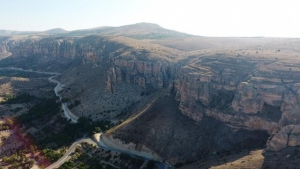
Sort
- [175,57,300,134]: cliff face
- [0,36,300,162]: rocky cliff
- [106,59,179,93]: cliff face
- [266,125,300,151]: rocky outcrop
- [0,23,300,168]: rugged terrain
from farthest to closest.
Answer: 1. [106,59,179,93]: cliff face
2. [0,36,300,162]: rocky cliff
3. [0,23,300,168]: rugged terrain
4. [175,57,300,134]: cliff face
5. [266,125,300,151]: rocky outcrop

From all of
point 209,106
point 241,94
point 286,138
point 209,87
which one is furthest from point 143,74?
point 286,138

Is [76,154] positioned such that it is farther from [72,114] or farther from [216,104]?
[216,104]

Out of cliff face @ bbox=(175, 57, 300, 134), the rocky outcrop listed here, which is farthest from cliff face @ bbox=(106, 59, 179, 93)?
the rocky outcrop

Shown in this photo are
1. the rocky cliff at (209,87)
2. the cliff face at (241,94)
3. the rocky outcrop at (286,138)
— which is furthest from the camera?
the rocky cliff at (209,87)

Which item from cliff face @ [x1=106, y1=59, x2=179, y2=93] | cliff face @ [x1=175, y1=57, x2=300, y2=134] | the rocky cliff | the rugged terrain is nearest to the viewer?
cliff face @ [x1=175, y1=57, x2=300, y2=134]

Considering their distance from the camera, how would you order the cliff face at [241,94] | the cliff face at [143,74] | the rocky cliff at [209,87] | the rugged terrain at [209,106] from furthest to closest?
the cliff face at [143,74] < the rocky cliff at [209,87] < the rugged terrain at [209,106] < the cliff face at [241,94]

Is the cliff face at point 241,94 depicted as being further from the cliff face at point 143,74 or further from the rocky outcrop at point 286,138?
the cliff face at point 143,74

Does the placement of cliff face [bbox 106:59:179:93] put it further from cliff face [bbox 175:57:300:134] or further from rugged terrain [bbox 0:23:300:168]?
cliff face [bbox 175:57:300:134]

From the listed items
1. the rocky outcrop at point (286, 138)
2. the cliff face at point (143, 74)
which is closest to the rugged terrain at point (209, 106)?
the rocky outcrop at point (286, 138)

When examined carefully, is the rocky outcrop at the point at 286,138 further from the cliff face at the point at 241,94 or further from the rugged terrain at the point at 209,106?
the cliff face at the point at 241,94

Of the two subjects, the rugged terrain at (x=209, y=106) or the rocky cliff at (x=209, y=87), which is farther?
the rocky cliff at (x=209, y=87)

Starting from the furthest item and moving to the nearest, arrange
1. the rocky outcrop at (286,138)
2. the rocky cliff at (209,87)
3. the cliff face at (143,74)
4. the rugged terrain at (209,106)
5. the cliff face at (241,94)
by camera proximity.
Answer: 1. the cliff face at (143,74)
2. the rocky cliff at (209,87)
3. the rugged terrain at (209,106)
4. the cliff face at (241,94)
5. the rocky outcrop at (286,138)

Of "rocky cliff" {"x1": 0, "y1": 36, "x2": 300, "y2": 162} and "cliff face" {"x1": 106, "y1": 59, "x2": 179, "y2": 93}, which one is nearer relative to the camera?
"rocky cliff" {"x1": 0, "y1": 36, "x2": 300, "y2": 162}
